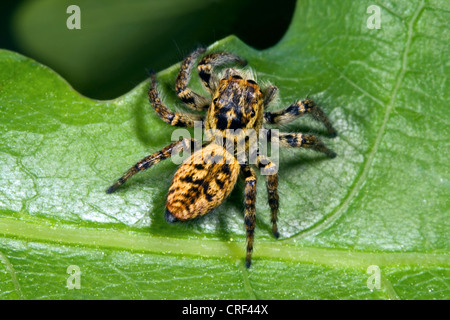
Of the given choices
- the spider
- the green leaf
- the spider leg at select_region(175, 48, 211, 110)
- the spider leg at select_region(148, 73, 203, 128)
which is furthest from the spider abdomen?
the spider leg at select_region(175, 48, 211, 110)

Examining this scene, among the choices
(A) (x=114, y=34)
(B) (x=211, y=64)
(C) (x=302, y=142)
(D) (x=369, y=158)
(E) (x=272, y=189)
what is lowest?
(E) (x=272, y=189)

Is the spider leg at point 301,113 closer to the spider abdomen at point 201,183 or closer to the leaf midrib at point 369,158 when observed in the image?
the leaf midrib at point 369,158

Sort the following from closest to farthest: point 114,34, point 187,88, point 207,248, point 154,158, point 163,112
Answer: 1. point 207,248
2. point 154,158
3. point 163,112
4. point 187,88
5. point 114,34

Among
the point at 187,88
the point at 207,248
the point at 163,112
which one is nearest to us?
the point at 207,248

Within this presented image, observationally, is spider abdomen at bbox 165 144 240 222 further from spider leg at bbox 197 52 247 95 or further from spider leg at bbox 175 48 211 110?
spider leg at bbox 197 52 247 95

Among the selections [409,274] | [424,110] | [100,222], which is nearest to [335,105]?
[424,110]

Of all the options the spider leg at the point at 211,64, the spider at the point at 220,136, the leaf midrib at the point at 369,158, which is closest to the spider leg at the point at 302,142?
the spider at the point at 220,136

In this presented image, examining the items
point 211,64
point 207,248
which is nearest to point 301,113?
point 211,64

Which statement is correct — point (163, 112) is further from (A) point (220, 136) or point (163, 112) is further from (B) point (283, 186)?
(B) point (283, 186)
